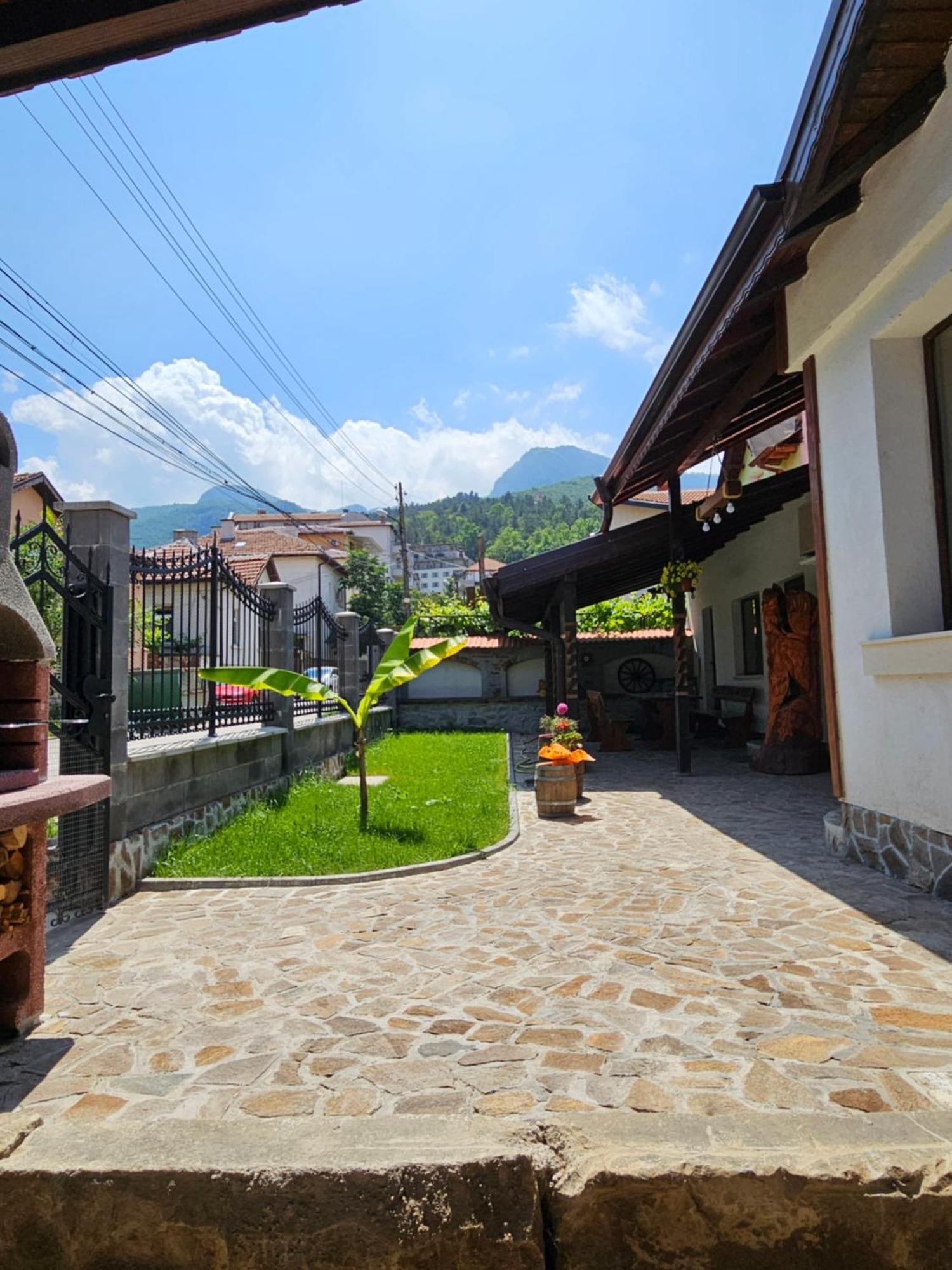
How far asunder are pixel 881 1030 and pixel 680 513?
342 inches

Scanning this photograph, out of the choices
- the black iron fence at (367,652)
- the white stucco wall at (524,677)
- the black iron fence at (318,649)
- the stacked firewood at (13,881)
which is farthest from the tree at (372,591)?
the stacked firewood at (13,881)

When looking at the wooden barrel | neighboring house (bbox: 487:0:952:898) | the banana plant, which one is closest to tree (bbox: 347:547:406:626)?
the banana plant

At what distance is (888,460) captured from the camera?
5.00m

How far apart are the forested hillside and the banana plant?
88.3m

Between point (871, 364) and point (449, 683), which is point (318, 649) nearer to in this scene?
point (871, 364)

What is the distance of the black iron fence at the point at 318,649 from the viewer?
11047 mm

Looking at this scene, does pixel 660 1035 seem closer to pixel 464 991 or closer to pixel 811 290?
pixel 464 991

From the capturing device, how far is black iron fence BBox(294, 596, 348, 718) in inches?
435

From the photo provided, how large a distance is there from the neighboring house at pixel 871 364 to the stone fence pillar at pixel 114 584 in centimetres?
468

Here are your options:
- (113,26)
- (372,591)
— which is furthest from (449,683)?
(372,591)

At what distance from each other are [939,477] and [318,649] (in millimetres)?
9095

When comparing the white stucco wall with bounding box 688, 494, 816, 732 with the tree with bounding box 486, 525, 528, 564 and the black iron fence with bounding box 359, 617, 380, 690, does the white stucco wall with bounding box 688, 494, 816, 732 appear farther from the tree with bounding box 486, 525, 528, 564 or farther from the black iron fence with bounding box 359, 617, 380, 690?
the tree with bounding box 486, 525, 528, 564

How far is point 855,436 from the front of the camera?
5309 mm

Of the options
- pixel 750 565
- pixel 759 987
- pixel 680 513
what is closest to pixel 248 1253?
pixel 759 987
